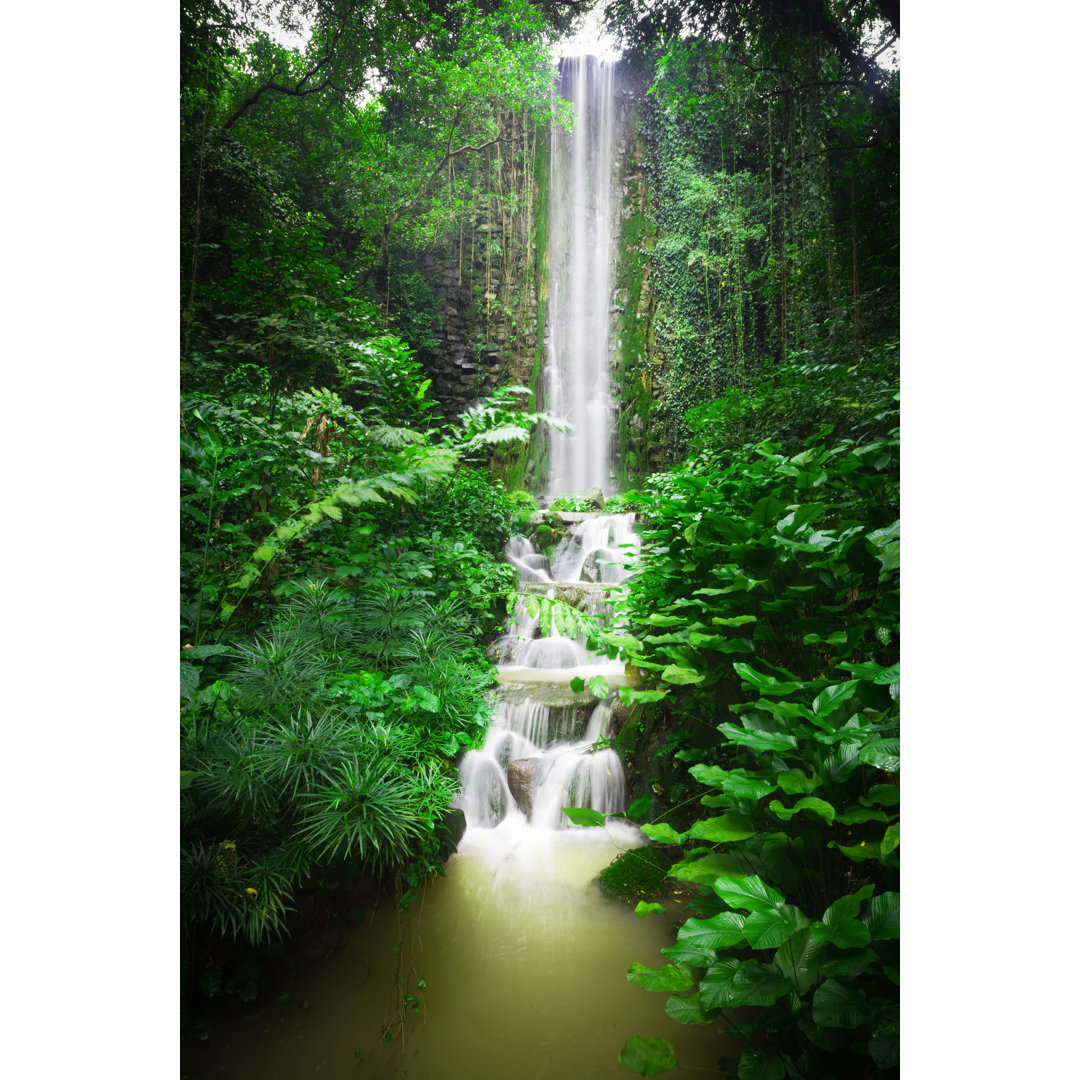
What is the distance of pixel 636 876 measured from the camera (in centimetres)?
Result: 172

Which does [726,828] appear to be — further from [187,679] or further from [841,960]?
[187,679]

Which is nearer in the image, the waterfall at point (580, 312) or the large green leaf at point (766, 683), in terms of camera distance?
the large green leaf at point (766, 683)

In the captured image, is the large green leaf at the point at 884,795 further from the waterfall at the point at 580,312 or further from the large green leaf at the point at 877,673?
the waterfall at the point at 580,312

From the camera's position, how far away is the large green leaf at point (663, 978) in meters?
0.88

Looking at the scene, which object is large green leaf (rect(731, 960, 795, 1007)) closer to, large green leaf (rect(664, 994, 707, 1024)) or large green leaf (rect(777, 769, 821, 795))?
large green leaf (rect(664, 994, 707, 1024))

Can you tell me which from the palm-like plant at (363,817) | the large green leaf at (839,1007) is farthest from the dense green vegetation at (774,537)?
the palm-like plant at (363,817)

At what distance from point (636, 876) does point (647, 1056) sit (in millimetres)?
882

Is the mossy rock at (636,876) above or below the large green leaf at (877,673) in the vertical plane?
below

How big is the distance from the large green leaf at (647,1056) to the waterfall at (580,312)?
7.62ft

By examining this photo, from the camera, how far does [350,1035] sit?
1.27m

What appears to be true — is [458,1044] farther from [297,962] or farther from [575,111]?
[575,111]

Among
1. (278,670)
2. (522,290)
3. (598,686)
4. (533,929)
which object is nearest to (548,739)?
(598,686)

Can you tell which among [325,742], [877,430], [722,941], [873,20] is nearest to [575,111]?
[873,20]
